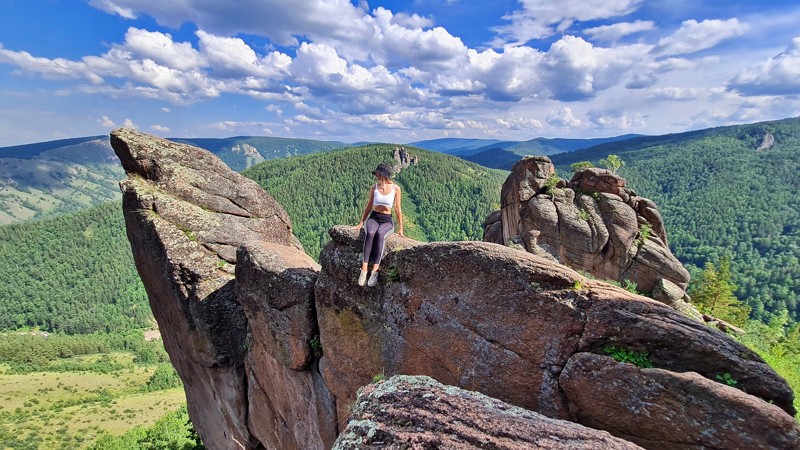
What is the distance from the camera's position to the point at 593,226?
34.2 m

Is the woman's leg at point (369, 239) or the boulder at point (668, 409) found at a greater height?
the woman's leg at point (369, 239)

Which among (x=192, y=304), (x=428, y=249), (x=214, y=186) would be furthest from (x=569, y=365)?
(x=214, y=186)

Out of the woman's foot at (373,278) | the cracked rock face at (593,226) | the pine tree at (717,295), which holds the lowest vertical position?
the pine tree at (717,295)

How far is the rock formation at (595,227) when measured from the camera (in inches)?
1268

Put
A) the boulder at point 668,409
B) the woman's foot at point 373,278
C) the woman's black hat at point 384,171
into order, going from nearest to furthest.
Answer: the boulder at point 668,409 < the woman's black hat at point 384,171 < the woman's foot at point 373,278

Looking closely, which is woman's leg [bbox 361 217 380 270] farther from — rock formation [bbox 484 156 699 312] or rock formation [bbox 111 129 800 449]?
rock formation [bbox 484 156 699 312]

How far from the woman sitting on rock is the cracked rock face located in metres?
26.2

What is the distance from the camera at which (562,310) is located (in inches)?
357

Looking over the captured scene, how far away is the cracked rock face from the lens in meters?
32.6

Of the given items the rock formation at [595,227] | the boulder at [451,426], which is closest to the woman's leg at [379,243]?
the boulder at [451,426]

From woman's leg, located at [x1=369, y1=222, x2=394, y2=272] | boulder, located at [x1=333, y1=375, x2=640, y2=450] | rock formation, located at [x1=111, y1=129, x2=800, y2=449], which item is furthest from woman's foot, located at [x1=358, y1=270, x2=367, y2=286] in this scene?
boulder, located at [x1=333, y1=375, x2=640, y2=450]

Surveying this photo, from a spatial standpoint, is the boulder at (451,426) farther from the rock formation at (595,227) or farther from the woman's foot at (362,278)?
the rock formation at (595,227)

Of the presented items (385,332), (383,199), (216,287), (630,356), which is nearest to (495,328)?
(630,356)

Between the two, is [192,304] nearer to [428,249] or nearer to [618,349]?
[428,249]
